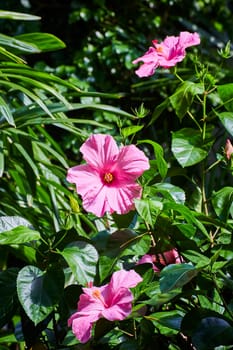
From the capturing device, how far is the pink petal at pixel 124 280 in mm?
890

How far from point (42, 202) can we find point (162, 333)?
0.87 metres

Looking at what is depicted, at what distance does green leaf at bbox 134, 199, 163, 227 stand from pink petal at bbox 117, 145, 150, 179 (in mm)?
50

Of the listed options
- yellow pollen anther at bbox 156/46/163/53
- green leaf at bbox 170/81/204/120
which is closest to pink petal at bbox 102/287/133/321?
green leaf at bbox 170/81/204/120

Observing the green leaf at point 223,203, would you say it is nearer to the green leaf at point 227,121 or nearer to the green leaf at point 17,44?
the green leaf at point 227,121

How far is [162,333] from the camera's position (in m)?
0.98

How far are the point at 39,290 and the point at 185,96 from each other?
1.26 ft

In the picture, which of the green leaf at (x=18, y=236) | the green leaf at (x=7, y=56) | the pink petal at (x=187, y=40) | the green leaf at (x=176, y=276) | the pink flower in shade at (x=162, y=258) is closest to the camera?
the green leaf at (x=176, y=276)

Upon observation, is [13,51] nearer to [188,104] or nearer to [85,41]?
[188,104]

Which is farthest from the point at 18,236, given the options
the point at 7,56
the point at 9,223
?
the point at 7,56

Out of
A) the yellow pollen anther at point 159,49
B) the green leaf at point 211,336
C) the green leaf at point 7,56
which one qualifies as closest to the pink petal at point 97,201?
the green leaf at point 211,336

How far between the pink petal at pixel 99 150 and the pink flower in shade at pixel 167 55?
0.21m

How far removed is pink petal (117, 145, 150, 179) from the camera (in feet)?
3.10

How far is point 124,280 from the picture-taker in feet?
2.94

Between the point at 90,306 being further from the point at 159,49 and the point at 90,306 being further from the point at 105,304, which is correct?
the point at 159,49
